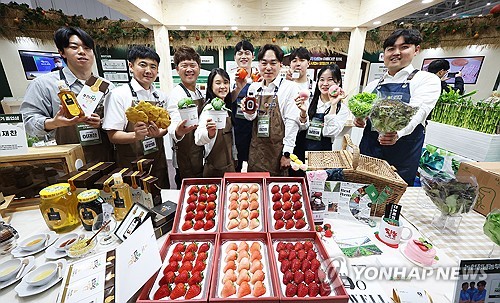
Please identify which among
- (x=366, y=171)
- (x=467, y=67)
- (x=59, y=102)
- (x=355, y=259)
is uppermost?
(x=467, y=67)

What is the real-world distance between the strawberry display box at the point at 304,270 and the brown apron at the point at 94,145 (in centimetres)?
195

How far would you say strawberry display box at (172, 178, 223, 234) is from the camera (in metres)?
1.35

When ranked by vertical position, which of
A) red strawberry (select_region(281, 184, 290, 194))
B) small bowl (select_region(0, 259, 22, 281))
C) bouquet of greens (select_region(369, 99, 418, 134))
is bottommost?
small bowl (select_region(0, 259, 22, 281))

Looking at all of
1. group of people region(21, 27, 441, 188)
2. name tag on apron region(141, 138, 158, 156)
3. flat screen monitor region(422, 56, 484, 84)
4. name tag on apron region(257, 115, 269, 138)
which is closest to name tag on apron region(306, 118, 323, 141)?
group of people region(21, 27, 441, 188)

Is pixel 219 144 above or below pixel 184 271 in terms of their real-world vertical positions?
above

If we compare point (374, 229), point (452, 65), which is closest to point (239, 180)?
point (374, 229)

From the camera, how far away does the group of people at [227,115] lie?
205 cm

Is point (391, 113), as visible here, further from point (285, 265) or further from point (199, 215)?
point (199, 215)

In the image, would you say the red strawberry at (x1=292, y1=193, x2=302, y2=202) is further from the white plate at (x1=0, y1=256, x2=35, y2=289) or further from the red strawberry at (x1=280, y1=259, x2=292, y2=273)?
the white plate at (x1=0, y1=256, x2=35, y2=289)

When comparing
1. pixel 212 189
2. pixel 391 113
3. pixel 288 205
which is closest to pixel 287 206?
pixel 288 205

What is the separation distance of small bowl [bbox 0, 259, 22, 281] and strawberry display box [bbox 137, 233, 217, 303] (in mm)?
686

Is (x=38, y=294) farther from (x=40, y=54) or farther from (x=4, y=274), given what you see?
(x=40, y=54)

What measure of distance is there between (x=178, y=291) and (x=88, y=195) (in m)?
0.83

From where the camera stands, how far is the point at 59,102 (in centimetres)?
210
